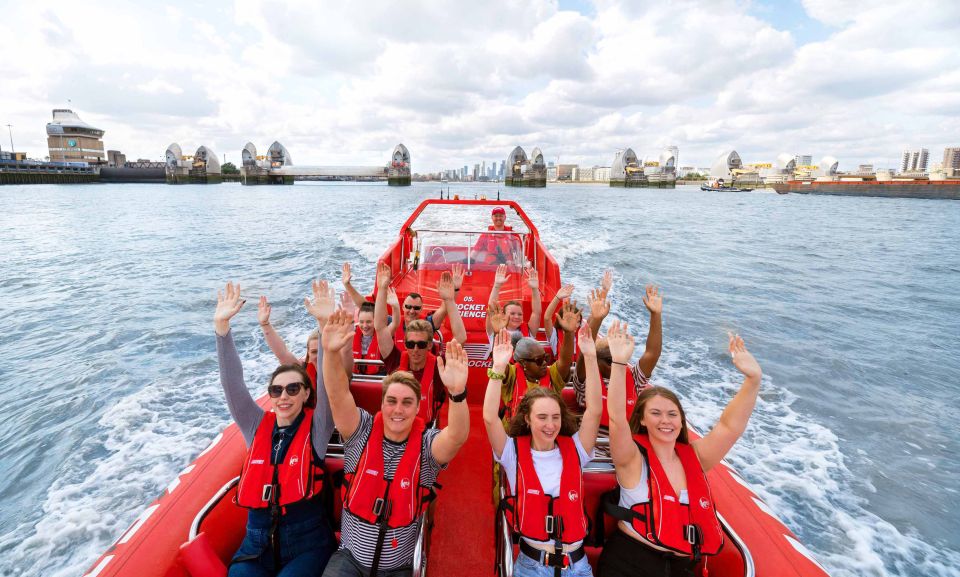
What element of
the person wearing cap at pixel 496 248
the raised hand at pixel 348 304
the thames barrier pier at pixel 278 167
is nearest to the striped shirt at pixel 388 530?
the raised hand at pixel 348 304

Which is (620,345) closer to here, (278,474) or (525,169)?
(278,474)

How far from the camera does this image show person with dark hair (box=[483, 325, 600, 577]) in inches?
84.7

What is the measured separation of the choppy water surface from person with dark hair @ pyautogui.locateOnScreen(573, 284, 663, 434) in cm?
203

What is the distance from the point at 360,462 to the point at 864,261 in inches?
759

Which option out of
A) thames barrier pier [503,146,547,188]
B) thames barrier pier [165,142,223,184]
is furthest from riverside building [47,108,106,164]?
thames barrier pier [503,146,547,188]

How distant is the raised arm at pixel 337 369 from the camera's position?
7.03 feet

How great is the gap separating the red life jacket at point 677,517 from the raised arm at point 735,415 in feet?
0.47

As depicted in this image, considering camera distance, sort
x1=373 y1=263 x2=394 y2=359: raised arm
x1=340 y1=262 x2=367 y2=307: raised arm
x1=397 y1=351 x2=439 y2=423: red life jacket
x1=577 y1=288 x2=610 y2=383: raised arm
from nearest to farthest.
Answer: x1=577 y1=288 x2=610 y2=383: raised arm < x1=397 y1=351 x2=439 y2=423: red life jacket < x1=373 y1=263 x2=394 y2=359: raised arm < x1=340 y1=262 x2=367 y2=307: raised arm

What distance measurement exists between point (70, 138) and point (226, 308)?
110233mm

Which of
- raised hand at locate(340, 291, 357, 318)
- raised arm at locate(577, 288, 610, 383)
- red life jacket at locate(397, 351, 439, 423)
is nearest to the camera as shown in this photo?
raised arm at locate(577, 288, 610, 383)

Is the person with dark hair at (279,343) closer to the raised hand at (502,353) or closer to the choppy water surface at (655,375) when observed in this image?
the raised hand at (502,353)

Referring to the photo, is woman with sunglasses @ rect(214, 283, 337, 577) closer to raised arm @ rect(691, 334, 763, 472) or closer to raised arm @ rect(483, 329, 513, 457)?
raised arm @ rect(483, 329, 513, 457)

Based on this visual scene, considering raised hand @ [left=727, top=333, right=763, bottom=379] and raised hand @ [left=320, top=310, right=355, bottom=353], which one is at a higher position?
raised hand @ [left=320, top=310, right=355, bottom=353]

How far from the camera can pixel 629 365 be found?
316 cm
